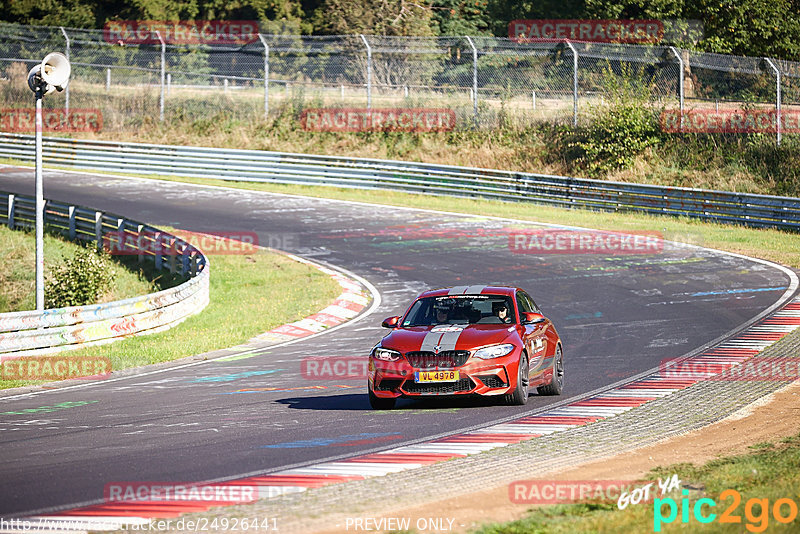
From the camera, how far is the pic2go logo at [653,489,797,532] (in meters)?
6.37

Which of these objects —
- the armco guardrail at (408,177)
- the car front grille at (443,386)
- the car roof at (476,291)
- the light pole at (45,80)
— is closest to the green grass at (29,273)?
the light pole at (45,80)

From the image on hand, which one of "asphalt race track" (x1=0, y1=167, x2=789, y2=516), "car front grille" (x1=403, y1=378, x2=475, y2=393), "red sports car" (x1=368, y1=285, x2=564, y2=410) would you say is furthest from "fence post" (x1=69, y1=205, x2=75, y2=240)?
"car front grille" (x1=403, y1=378, x2=475, y2=393)

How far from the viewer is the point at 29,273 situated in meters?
24.9

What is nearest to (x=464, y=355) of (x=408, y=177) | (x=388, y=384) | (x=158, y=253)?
(x=388, y=384)

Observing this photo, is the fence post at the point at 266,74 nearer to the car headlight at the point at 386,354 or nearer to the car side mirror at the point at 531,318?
the car side mirror at the point at 531,318

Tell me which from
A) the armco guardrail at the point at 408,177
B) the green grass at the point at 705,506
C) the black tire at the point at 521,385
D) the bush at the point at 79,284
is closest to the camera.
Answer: the green grass at the point at 705,506

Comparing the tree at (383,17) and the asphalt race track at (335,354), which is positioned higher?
the tree at (383,17)

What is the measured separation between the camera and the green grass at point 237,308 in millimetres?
16297

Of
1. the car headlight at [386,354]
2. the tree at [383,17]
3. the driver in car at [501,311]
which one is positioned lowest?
the car headlight at [386,354]

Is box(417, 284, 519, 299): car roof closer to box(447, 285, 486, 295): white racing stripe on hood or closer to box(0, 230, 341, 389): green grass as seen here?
box(447, 285, 486, 295): white racing stripe on hood

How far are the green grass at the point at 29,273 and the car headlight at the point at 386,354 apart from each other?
11.5 meters

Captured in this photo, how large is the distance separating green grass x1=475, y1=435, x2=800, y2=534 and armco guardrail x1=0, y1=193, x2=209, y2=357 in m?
10.6

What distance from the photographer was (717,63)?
3172cm

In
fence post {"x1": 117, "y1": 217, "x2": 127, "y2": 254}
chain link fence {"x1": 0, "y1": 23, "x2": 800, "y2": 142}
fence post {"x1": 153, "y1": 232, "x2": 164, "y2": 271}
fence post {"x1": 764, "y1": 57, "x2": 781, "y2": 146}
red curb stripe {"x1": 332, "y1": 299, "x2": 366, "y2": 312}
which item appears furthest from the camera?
chain link fence {"x1": 0, "y1": 23, "x2": 800, "y2": 142}
